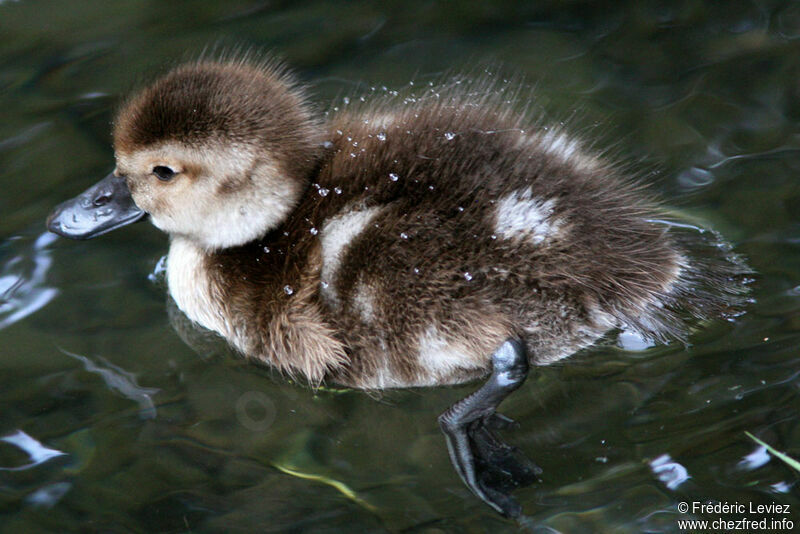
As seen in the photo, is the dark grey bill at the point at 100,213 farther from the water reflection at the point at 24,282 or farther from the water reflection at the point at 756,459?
the water reflection at the point at 756,459

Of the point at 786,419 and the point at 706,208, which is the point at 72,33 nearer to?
the point at 706,208

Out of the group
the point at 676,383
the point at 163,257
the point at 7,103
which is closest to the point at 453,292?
the point at 676,383

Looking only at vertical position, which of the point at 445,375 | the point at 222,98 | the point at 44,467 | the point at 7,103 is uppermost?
the point at 222,98

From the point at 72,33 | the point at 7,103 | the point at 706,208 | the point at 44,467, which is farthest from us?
the point at 72,33

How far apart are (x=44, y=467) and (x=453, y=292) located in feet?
3.12

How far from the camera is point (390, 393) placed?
7.16ft

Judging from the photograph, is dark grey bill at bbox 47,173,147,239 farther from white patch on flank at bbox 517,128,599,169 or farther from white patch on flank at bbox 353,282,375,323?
white patch on flank at bbox 517,128,599,169

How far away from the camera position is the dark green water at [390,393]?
196 cm

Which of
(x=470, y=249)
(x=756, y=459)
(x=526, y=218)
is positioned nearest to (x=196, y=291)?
(x=470, y=249)

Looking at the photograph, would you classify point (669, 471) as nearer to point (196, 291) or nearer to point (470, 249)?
point (470, 249)

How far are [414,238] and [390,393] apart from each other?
45 cm

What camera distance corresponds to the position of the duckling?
1.90 metres

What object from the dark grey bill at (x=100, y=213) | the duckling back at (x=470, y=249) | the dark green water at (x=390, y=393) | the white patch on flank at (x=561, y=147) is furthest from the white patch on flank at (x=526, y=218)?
the dark grey bill at (x=100, y=213)

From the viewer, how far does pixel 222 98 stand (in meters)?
1.96
